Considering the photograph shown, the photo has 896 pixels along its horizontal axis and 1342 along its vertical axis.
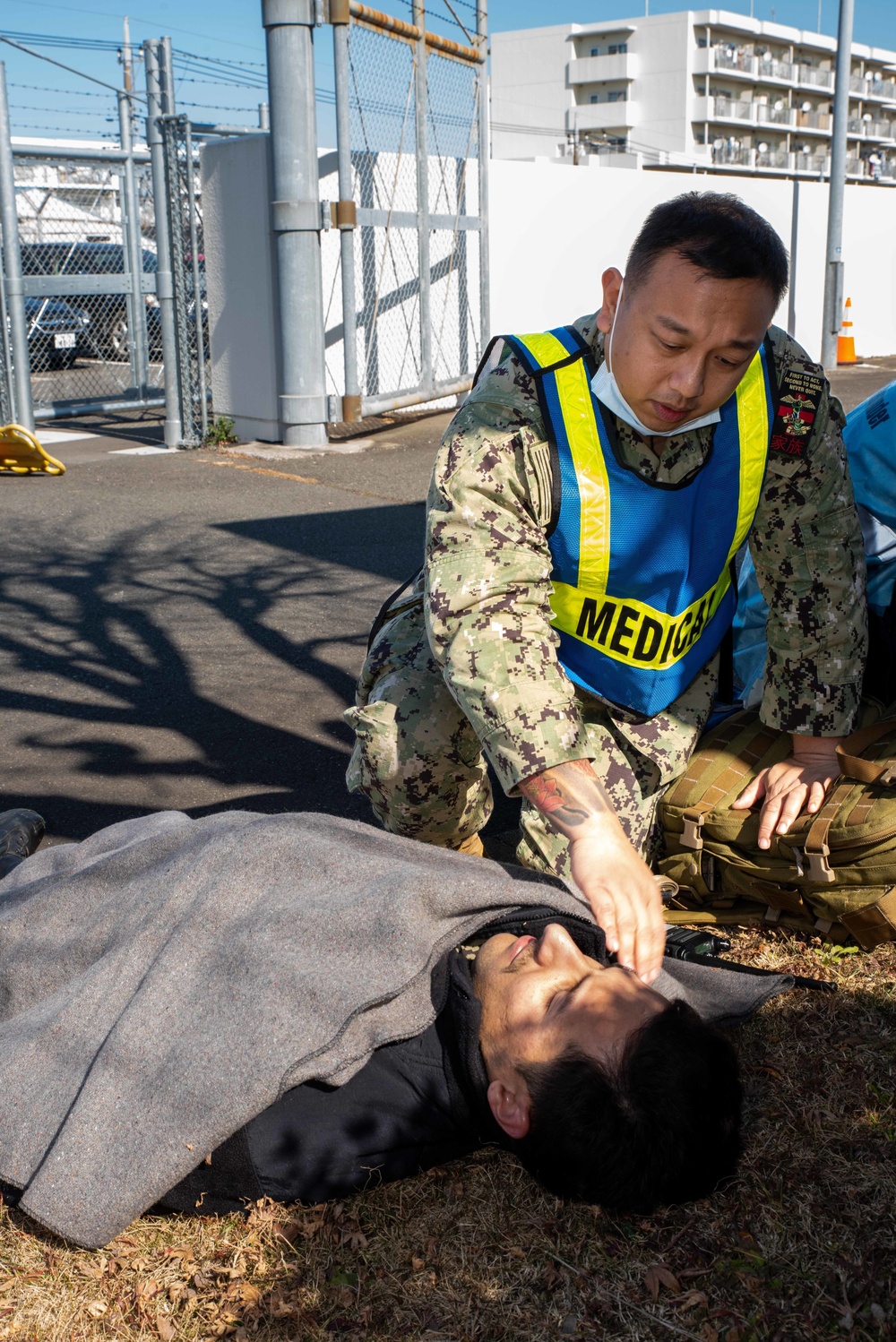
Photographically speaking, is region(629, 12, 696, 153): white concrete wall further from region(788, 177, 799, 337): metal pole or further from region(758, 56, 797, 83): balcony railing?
region(788, 177, 799, 337): metal pole

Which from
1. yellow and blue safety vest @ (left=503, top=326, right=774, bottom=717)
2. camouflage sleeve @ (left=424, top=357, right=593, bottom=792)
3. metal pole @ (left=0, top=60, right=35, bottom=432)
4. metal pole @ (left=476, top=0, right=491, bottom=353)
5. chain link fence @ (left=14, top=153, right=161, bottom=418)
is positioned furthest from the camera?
metal pole @ (left=476, top=0, right=491, bottom=353)

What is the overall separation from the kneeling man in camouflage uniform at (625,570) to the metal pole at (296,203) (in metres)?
7.44

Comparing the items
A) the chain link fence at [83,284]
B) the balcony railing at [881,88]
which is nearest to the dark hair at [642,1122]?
the chain link fence at [83,284]

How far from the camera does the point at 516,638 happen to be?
2.51 m

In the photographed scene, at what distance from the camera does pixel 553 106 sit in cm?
8006

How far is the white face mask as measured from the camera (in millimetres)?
2740

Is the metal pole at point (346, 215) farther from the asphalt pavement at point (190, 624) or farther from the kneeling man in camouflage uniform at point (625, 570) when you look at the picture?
the kneeling man in camouflage uniform at point (625, 570)

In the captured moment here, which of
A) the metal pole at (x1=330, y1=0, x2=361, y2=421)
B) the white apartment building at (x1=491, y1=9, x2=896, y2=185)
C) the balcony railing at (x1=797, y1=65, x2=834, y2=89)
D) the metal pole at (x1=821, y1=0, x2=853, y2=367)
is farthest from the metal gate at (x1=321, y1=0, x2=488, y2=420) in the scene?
the balcony railing at (x1=797, y1=65, x2=834, y2=89)

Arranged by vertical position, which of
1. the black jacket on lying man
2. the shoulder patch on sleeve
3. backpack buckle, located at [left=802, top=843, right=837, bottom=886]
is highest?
the shoulder patch on sleeve

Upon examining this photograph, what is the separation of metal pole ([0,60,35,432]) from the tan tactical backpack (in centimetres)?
816

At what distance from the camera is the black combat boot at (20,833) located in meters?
3.33

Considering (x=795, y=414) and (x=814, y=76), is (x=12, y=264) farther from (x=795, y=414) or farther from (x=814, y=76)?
(x=814, y=76)

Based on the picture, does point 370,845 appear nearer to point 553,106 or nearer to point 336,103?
point 336,103

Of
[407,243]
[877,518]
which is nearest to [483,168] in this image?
[407,243]
